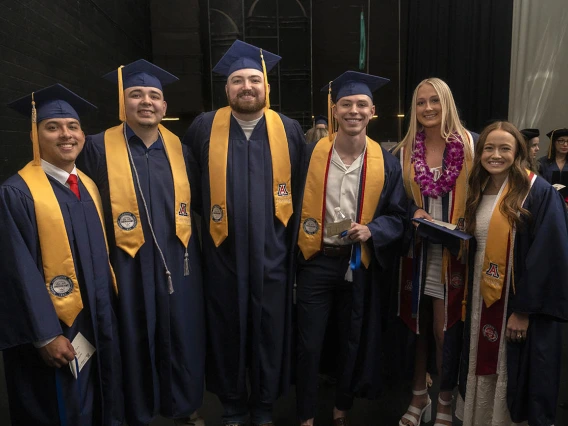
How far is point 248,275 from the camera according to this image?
8.29 feet

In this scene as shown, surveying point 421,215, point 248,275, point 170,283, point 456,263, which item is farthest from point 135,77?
point 456,263

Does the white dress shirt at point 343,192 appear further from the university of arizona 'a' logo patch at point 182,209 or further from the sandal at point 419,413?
the sandal at point 419,413

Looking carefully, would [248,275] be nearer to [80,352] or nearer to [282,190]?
[282,190]

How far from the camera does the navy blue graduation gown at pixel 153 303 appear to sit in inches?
91.9

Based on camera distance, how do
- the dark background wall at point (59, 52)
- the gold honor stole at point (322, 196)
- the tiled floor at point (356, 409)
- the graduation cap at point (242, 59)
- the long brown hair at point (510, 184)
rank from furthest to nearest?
the dark background wall at point (59, 52), the tiled floor at point (356, 409), the graduation cap at point (242, 59), the gold honor stole at point (322, 196), the long brown hair at point (510, 184)

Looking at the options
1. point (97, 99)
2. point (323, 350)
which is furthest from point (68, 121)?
point (97, 99)

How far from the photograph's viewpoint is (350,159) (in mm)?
2580

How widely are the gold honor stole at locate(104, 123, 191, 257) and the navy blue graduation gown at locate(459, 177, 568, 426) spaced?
170cm

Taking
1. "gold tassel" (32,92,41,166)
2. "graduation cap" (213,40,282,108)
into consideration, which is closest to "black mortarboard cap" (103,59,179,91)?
"graduation cap" (213,40,282,108)

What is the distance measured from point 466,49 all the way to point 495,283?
7.55 metres

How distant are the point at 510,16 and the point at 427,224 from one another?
777 cm

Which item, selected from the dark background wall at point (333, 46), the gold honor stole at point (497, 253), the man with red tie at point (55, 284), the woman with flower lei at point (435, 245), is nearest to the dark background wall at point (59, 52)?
the dark background wall at point (333, 46)

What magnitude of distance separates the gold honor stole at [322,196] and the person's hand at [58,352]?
4.15ft

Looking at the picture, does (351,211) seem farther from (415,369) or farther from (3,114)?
(3,114)
